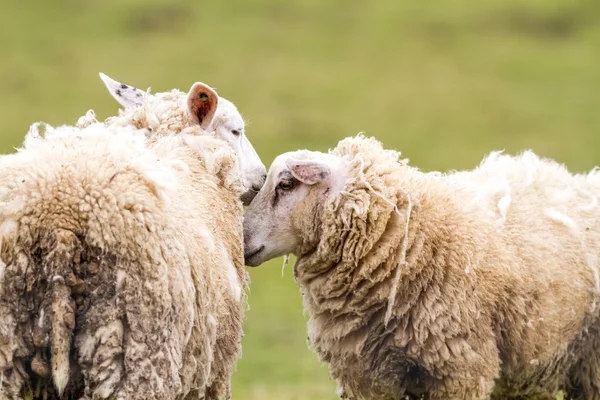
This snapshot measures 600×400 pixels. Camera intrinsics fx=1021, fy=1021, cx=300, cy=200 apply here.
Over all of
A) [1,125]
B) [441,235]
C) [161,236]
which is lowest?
[161,236]

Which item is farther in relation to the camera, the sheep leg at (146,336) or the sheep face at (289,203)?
the sheep face at (289,203)

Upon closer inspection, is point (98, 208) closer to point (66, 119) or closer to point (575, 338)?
point (575, 338)

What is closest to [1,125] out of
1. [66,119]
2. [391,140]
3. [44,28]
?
[66,119]

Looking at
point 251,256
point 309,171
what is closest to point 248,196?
point 251,256

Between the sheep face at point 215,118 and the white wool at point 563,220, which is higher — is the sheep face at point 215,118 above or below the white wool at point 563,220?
above

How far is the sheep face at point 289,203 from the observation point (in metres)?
6.67

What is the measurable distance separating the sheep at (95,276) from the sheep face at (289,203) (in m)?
1.38

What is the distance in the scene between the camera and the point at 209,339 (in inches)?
217

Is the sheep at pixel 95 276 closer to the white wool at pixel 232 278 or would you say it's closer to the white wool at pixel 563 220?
the white wool at pixel 232 278

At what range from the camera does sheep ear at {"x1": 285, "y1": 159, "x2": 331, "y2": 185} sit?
261 inches

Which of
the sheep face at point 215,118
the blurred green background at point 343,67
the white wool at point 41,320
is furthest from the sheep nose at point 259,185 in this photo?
the blurred green background at point 343,67

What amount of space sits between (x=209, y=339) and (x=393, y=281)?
1.44 metres

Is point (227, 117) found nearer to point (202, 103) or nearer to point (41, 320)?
point (202, 103)

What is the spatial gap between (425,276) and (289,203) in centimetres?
103
